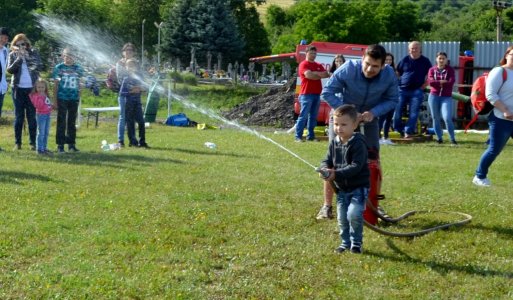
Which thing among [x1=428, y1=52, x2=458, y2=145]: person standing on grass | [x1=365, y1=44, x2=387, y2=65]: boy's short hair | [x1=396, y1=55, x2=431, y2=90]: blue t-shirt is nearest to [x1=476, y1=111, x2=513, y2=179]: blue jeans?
[x1=365, y1=44, x2=387, y2=65]: boy's short hair

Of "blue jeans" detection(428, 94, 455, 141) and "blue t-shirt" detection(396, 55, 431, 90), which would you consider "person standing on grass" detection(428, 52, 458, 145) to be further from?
"blue t-shirt" detection(396, 55, 431, 90)

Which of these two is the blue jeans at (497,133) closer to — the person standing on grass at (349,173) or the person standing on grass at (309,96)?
the person standing on grass at (349,173)

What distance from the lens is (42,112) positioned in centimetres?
1398

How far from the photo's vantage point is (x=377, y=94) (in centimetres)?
802

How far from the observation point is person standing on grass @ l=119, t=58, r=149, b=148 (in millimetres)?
15266

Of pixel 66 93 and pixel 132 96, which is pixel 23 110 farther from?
pixel 132 96

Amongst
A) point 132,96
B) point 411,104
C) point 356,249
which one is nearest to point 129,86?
point 132,96

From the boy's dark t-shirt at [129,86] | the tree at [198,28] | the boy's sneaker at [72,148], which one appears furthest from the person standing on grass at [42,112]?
the tree at [198,28]

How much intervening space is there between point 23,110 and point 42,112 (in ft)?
2.57

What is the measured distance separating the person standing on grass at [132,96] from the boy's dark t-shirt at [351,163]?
29.0 ft

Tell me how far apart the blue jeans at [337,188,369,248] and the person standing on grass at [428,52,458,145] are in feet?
33.3

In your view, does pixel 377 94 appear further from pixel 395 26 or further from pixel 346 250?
pixel 395 26

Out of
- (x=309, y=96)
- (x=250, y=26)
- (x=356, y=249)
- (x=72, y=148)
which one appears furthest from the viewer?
(x=250, y=26)

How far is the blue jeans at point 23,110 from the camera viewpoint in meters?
14.4
